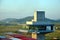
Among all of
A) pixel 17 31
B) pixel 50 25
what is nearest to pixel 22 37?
pixel 17 31

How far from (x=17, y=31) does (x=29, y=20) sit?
0.26m

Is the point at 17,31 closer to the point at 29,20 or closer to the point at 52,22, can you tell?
the point at 29,20

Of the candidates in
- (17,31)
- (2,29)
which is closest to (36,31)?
(17,31)

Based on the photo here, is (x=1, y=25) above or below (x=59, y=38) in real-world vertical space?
above

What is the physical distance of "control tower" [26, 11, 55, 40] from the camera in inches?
108

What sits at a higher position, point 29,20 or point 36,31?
point 29,20

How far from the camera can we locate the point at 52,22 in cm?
281

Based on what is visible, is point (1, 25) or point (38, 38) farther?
point (38, 38)

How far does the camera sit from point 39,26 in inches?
109

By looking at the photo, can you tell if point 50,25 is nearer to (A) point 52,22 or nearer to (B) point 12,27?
(A) point 52,22

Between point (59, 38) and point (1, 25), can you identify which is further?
point (59, 38)

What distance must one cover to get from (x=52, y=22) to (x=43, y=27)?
0.17 metres

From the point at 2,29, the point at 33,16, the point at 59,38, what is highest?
the point at 33,16

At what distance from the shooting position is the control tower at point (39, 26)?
2.75m
